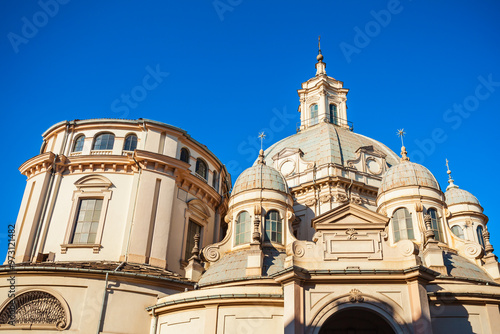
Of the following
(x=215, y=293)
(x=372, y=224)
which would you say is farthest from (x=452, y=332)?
(x=215, y=293)

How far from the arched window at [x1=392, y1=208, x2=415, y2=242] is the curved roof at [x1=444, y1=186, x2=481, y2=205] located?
48.7 feet

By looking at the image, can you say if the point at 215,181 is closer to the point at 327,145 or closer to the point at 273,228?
the point at 273,228

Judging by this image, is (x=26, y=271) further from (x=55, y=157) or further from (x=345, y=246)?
(x=345, y=246)

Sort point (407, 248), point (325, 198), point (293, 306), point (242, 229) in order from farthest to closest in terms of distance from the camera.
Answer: point (325, 198), point (242, 229), point (407, 248), point (293, 306)

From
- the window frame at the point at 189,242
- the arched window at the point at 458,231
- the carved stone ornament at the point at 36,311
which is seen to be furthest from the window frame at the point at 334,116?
the carved stone ornament at the point at 36,311

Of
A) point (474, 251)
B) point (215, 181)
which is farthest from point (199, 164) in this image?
point (474, 251)

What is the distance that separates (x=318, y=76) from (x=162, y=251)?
106ft

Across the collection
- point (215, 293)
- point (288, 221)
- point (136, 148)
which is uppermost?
point (136, 148)

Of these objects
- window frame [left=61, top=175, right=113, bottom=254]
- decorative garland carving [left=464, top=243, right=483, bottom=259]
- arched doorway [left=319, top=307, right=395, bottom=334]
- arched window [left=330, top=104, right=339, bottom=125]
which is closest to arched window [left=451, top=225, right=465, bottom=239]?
decorative garland carving [left=464, top=243, right=483, bottom=259]

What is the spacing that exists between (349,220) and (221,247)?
Result: 9.09 metres

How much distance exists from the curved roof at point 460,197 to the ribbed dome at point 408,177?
41.2 ft

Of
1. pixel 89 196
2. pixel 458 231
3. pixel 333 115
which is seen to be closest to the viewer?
pixel 89 196

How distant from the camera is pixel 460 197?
4272 centimetres

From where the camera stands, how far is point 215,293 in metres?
21.8
